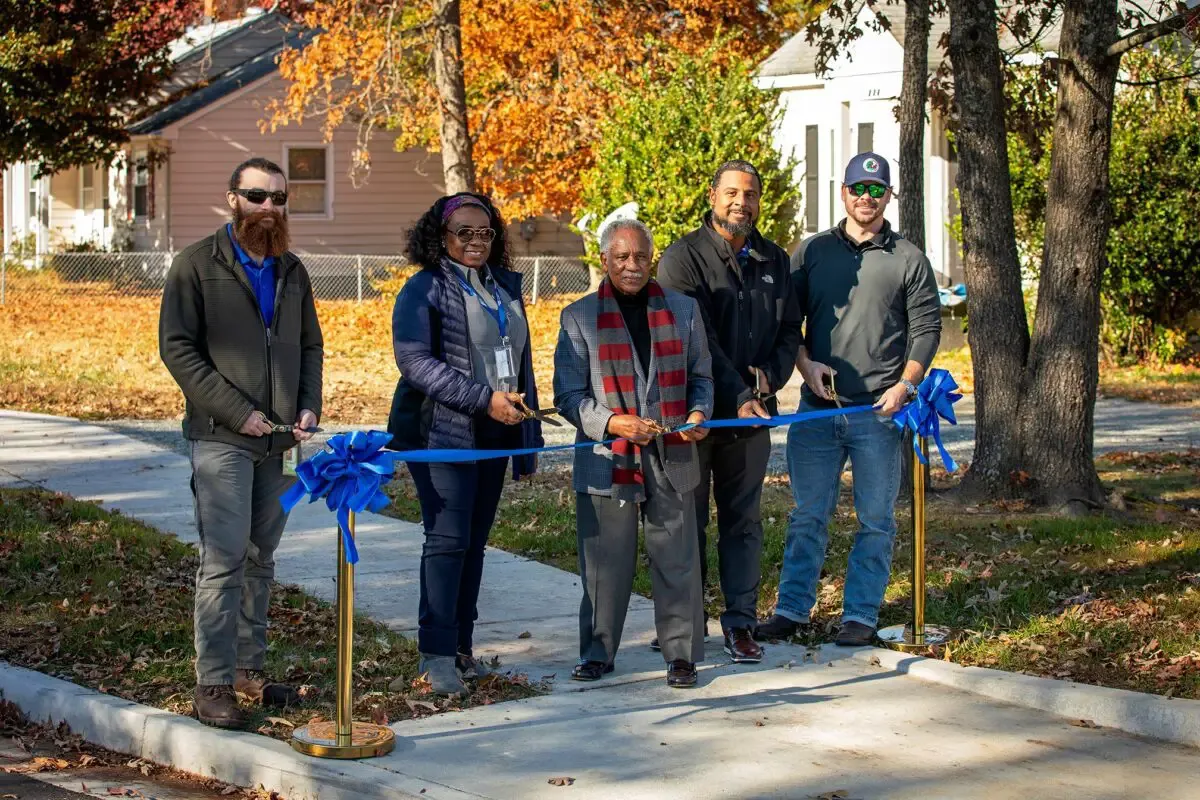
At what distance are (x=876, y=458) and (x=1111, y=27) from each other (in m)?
4.31

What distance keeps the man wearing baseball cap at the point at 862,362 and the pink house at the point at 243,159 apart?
24936mm

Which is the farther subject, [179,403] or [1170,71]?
[1170,71]

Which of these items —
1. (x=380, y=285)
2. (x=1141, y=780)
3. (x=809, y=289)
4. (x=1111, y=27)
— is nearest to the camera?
(x=1141, y=780)

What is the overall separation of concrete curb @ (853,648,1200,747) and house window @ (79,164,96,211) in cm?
3424

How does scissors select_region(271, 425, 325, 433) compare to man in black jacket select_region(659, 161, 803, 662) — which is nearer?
scissors select_region(271, 425, 325, 433)

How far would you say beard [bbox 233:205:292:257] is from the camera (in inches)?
244

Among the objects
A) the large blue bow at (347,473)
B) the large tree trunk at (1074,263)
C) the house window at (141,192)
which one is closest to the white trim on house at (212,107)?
the house window at (141,192)

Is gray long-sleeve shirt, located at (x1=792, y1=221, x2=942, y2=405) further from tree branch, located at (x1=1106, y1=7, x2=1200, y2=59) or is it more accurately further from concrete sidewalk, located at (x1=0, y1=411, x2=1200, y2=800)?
tree branch, located at (x1=1106, y1=7, x2=1200, y2=59)

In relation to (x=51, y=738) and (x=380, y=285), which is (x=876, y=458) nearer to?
(x=51, y=738)

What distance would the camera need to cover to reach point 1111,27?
1030cm

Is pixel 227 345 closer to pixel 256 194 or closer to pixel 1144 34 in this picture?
pixel 256 194

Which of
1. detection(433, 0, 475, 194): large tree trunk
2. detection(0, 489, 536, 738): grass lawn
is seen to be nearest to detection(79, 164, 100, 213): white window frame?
detection(433, 0, 475, 194): large tree trunk

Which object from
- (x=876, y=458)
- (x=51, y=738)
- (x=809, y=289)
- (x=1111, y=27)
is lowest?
(x=51, y=738)

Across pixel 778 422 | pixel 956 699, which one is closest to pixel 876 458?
pixel 778 422
